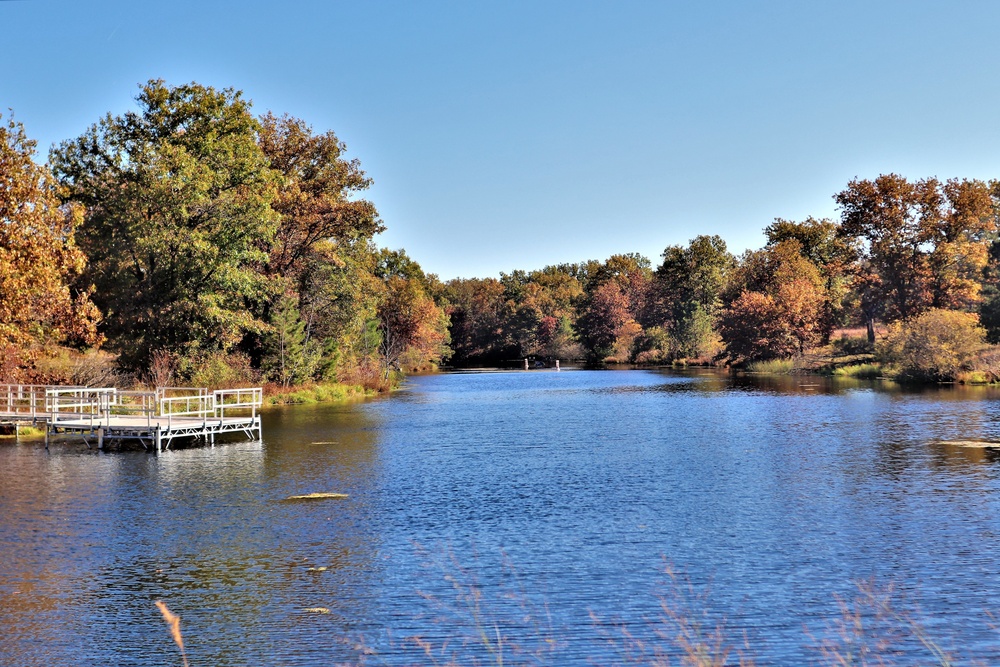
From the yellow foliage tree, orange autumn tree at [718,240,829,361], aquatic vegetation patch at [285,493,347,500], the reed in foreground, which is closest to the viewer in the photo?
the reed in foreground

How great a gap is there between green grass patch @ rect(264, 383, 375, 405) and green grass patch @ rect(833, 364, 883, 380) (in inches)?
1761

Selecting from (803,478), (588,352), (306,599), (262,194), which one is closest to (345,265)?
(262,194)

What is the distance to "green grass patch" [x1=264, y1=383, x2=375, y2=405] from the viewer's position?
61906 mm

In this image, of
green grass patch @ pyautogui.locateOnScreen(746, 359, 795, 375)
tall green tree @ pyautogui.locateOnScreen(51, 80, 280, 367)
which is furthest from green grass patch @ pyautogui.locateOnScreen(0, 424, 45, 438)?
green grass patch @ pyautogui.locateOnScreen(746, 359, 795, 375)

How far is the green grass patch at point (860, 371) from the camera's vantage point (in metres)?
83.4

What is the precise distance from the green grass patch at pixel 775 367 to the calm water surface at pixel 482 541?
189 feet

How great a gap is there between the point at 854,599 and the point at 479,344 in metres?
156

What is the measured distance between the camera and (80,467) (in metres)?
31.8

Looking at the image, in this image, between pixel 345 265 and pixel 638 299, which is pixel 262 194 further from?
pixel 638 299

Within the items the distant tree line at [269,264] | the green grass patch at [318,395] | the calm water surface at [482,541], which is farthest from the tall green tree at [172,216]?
the calm water surface at [482,541]

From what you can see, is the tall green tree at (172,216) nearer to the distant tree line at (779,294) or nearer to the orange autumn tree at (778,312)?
the distant tree line at (779,294)

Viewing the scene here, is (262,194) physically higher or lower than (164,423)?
higher

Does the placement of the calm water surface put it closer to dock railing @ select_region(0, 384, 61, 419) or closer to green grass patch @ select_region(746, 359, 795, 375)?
dock railing @ select_region(0, 384, 61, 419)

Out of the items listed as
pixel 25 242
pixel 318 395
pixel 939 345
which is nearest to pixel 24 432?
pixel 25 242
